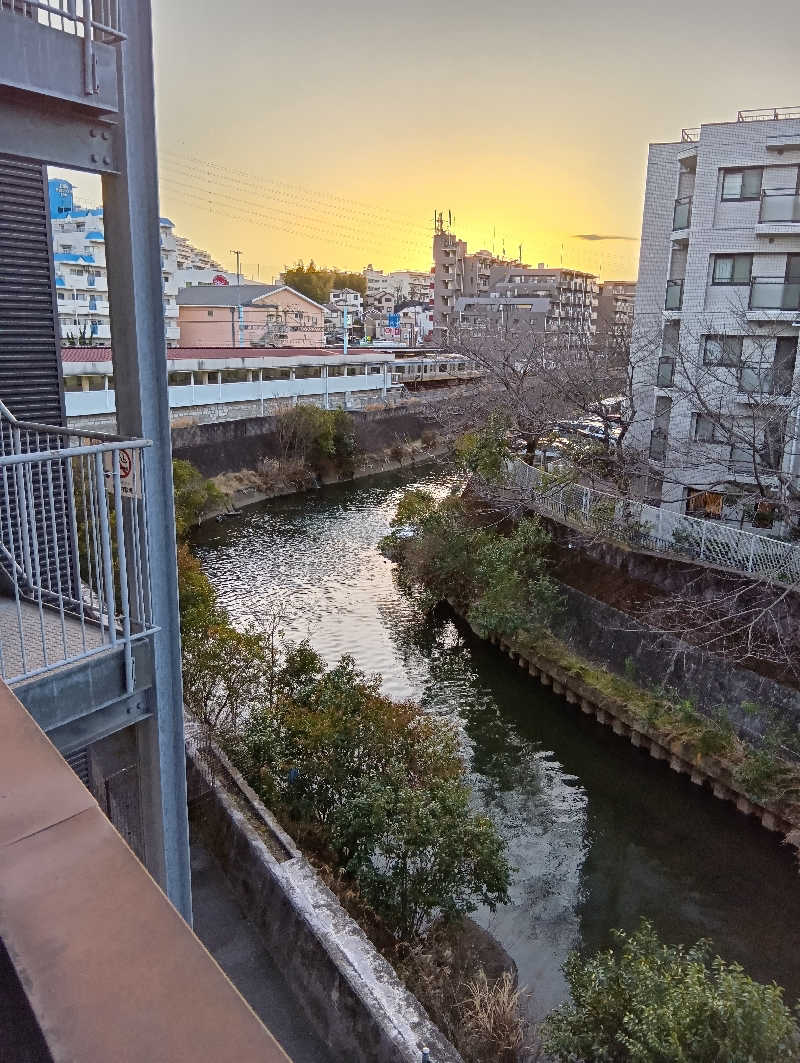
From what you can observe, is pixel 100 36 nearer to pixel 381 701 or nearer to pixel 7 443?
pixel 7 443

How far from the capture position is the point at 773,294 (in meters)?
15.0

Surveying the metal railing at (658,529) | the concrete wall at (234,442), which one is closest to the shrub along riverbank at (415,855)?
the metal railing at (658,529)

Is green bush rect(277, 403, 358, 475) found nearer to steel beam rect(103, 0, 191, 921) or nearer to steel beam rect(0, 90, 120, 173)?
steel beam rect(103, 0, 191, 921)

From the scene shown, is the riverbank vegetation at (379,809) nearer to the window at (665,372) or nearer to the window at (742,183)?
the window at (665,372)

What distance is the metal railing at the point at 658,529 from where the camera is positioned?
11.8 m

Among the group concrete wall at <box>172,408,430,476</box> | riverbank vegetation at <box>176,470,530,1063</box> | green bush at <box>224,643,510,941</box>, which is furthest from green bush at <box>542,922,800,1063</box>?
concrete wall at <box>172,408,430,476</box>

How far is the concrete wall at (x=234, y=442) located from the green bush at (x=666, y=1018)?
1983 centimetres

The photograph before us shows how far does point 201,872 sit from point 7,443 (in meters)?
3.87

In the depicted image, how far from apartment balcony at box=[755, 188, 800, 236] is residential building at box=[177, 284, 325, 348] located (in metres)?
33.6

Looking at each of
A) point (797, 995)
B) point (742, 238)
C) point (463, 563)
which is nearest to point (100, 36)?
point (797, 995)

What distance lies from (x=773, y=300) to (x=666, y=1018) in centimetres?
1395

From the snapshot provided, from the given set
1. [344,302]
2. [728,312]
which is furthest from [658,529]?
[344,302]

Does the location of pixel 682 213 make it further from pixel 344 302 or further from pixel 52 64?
pixel 344 302

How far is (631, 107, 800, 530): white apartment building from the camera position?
565 inches
